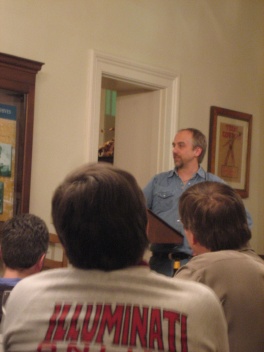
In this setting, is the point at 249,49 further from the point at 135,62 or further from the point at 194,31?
the point at 135,62

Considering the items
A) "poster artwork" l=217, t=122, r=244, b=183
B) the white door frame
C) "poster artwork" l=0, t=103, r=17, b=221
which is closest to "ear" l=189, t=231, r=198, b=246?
"poster artwork" l=0, t=103, r=17, b=221

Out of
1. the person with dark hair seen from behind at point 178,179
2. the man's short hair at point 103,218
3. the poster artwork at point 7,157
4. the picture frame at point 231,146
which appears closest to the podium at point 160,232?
the person with dark hair seen from behind at point 178,179

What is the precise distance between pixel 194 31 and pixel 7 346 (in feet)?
14.1

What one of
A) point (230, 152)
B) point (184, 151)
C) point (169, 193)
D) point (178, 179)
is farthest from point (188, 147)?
point (230, 152)

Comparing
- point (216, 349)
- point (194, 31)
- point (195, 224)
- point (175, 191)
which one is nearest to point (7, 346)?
point (216, 349)

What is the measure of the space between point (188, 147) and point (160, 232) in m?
0.98

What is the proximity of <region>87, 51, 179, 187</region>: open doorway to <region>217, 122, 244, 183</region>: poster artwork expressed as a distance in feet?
1.93

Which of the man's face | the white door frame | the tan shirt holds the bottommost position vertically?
the tan shirt

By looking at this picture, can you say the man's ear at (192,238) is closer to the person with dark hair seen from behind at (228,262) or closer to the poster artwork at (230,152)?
the person with dark hair seen from behind at (228,262)

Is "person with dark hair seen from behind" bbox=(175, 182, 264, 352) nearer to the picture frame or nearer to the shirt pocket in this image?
the shirt pocket

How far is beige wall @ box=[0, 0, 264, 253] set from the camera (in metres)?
4.00

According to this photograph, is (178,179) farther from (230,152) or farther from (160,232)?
(230,152)

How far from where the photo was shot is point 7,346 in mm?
1185

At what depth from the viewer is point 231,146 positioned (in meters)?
5.46
